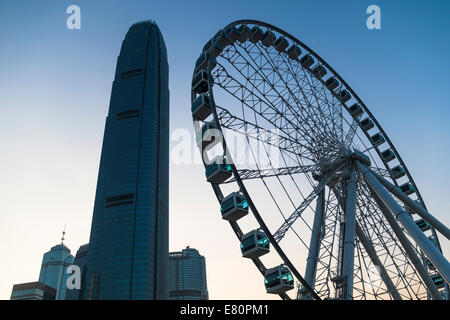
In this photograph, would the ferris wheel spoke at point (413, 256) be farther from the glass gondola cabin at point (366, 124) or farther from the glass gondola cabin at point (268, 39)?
the glass gondola cabin at point (268, 39)

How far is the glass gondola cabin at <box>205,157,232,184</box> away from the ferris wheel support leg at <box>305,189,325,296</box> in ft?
25.0

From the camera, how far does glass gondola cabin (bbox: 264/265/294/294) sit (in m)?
20.3

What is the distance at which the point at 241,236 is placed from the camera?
22859 millimetres

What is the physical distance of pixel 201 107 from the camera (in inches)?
995

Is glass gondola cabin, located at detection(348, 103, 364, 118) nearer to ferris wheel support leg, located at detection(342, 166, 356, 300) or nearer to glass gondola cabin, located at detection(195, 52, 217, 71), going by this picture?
ferris wheel support leg, located at detection(342, 166, 356, 300)

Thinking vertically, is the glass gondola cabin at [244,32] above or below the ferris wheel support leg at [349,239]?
above

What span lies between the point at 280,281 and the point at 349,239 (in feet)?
19.8

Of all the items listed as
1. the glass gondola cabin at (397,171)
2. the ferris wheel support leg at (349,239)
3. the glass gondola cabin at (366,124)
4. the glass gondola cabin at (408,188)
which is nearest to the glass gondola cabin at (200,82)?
the ferris wheel support leg at (349,239)

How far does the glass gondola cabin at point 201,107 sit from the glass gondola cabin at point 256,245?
8300 millimetres

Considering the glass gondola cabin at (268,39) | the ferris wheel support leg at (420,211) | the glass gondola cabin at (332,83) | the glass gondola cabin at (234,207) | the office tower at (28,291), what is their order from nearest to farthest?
the glass gondola cabin at (234,207), the ferris wheel support leg at (420,211), the glass gondola cabin at (268,39), the glass gondola cabin at (332,83), the office tower at (28,291)

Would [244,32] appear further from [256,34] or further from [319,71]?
[319,71]

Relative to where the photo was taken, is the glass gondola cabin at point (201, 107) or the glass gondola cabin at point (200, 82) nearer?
the glass gondola cabin at point (201, 107)

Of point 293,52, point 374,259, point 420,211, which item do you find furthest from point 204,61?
point 374,259

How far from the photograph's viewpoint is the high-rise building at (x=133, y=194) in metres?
106
